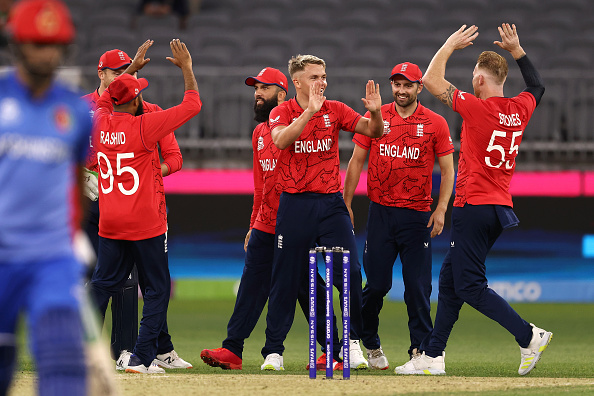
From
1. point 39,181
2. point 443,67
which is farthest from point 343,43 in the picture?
point 39,181

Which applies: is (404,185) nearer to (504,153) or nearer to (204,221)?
(504,153)

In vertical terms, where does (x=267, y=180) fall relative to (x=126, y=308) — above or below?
above

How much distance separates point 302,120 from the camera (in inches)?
254

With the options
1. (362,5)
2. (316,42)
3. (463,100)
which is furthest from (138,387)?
(362,5)

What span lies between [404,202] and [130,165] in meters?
2.20

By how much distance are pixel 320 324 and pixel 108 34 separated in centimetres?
1033

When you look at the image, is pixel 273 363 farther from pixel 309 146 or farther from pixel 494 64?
pixel 494 64

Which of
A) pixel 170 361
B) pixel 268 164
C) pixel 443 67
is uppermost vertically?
pixel 443 67

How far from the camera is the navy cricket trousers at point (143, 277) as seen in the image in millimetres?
6766

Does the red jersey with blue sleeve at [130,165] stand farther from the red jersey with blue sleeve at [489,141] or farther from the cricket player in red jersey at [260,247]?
the red jersey with blue sleeve at [489,141]

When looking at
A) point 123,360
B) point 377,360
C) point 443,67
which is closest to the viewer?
point 443,67

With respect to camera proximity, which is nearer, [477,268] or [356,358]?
[477,268]

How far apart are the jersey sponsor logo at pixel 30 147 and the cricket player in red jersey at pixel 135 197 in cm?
310

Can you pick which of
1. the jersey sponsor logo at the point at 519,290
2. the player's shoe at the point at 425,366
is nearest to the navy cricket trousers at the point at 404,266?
the player's shoe at the point at 425,366
